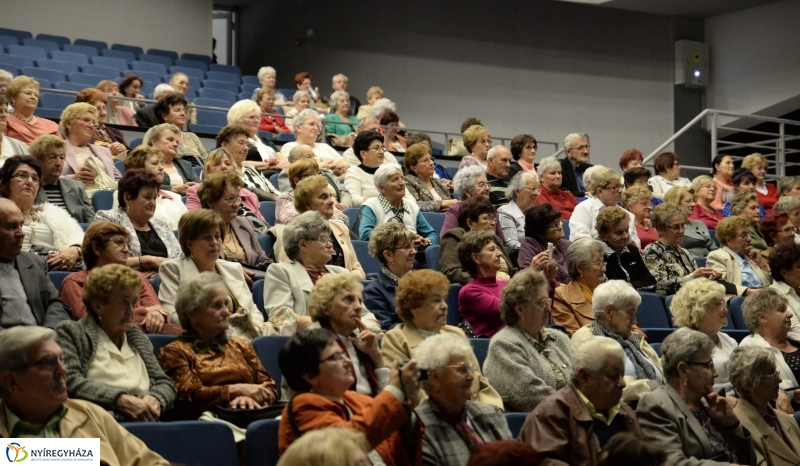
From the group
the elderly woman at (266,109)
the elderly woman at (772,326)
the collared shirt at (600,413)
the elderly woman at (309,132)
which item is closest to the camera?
the collared shirt at (600,413)

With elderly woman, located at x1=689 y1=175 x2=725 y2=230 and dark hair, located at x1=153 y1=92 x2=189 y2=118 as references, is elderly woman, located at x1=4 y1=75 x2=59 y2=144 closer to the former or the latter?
dark hair, located at x1=153 y1=92 x2=189 y2=118

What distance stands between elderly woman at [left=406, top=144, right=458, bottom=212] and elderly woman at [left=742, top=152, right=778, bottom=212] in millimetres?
2655

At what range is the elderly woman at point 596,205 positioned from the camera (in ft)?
18.0

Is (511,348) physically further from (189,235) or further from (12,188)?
(12,188)

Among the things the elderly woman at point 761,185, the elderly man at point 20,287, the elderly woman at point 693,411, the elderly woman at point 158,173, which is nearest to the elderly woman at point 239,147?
the elderly woman at point 158,173

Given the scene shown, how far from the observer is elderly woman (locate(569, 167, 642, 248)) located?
18.0 feet

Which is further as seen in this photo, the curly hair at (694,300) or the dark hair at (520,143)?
the dark hair at (520,143)

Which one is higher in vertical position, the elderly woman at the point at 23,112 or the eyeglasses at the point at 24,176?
the elderly woman at the point at 23,112

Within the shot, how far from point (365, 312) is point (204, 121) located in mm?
5226

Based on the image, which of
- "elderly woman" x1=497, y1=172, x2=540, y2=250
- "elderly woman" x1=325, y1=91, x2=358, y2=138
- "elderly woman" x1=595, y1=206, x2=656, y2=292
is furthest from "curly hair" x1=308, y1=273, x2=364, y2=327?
"elderly woman" x1=325, y1=91, x2=358, y2=138

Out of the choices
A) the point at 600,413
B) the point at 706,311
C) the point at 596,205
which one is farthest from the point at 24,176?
the point at 596,205

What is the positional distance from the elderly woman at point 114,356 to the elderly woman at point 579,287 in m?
1.75

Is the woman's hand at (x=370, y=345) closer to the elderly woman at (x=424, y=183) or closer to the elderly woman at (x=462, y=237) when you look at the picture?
the elderly woman at (x=462, y=237)

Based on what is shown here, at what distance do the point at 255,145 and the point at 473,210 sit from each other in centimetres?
222
